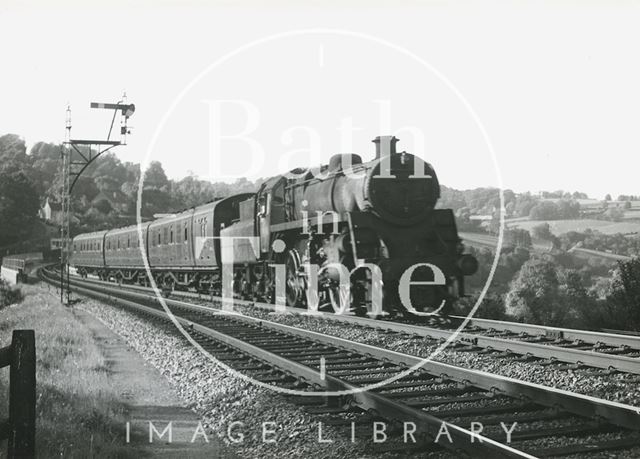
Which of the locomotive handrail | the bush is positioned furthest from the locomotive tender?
the bush

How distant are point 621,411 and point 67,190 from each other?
21.1 meters

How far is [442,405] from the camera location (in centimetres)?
605

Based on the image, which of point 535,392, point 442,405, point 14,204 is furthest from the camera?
point 14,204

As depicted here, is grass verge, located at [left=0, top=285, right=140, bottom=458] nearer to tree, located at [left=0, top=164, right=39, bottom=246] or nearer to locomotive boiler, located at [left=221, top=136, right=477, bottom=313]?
locomotive boiler, located at [left=221, top=136, right=477, bottom=313]

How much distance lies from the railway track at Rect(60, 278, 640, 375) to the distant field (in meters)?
34.8

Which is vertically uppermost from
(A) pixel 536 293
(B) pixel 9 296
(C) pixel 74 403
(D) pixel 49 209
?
(D) pixel 49 209

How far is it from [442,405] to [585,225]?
144 ft

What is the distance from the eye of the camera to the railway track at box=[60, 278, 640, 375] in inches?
306

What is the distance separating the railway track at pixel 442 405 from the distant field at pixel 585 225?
3865 cm

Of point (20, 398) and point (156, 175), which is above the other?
point (156, 175)

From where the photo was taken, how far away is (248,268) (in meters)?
19.1

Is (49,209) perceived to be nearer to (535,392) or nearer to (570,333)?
(570,333)

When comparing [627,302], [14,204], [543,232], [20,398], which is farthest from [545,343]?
[14,204]

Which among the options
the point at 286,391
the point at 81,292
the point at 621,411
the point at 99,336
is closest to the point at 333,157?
the point at 99,336
